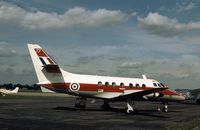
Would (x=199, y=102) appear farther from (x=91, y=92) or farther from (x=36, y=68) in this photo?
(x=36, y=68)

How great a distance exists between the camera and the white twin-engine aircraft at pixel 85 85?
3356 cm

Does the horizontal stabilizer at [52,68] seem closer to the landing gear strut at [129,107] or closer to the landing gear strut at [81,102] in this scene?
the landing gear strut at [81,102]

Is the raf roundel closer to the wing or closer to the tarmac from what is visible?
the tarmac

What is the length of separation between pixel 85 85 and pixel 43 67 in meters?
4.34

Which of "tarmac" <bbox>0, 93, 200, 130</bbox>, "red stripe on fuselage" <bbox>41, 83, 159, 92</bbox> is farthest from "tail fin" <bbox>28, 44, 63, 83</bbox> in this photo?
"tarmac" <bbox>0, 93, 200, 130</bbox>

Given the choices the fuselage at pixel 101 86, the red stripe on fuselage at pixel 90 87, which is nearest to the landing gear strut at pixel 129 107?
the fuselage at pixel 101 86

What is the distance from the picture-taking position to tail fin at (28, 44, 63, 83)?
110 ft

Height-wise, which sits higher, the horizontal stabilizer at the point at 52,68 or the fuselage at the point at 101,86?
the horizontal stabilizer at the point at 52,68

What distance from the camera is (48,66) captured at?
33.0 metres

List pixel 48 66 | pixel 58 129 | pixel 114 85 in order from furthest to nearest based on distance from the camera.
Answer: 1. pixel 114 85
2. pixel 48 66
3. pixel 58 129

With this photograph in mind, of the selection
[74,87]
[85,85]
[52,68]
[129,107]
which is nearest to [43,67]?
[52,68]

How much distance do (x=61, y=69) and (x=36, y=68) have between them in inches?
91.2

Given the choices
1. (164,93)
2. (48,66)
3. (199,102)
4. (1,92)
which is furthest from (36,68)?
(1,92)

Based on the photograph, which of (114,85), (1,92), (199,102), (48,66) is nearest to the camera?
(48,66)
